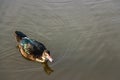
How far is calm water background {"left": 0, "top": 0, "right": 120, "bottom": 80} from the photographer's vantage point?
941 centimetres

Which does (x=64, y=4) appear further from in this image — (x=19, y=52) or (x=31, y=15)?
(x=19, y=52)

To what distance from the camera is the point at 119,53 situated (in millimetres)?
10062

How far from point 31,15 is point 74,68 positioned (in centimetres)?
371

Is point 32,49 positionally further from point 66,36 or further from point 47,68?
point 66,36

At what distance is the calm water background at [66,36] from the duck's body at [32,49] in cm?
19

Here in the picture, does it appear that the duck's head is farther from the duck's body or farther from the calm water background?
the calm water background

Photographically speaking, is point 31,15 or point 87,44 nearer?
point 87,44

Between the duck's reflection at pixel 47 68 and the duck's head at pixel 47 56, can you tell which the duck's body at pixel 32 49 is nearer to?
the duck's head at pixel 47 56

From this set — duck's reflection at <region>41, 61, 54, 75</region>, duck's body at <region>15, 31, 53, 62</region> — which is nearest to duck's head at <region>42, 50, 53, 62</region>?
duck's body at <region>15, 31, 53, 62</region>

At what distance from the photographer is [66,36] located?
1086cm

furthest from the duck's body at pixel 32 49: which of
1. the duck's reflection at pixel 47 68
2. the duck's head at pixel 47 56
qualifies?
the duck's reflection at pixel 47 68

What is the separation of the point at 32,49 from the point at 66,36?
1598 millimetres

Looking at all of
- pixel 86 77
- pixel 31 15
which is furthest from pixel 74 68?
pixel 31 15

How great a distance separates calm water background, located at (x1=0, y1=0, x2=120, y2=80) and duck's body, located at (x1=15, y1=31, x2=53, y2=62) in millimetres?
193
